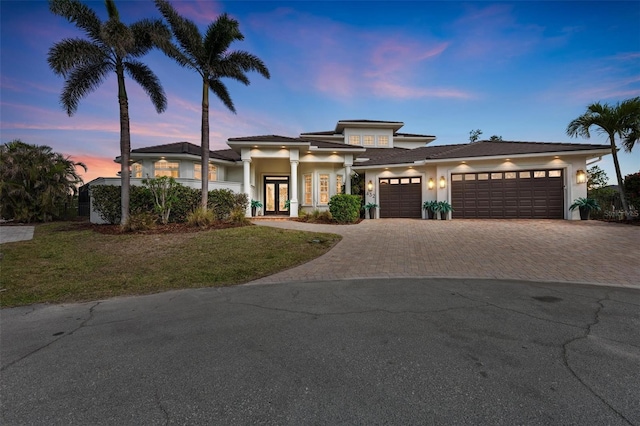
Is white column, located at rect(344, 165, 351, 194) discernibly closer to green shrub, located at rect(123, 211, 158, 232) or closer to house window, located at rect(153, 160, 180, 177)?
house window, located at rect(153, 160, 180, 177)

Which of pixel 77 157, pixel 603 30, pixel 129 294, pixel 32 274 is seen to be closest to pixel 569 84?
pixel 603 30

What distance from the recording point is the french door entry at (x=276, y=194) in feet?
70.6

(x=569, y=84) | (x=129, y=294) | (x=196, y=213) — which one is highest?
(x=569, y=84)

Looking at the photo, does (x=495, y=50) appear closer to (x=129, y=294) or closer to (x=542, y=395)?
(x=542, y=395)

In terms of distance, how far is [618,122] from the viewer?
44.1 ft

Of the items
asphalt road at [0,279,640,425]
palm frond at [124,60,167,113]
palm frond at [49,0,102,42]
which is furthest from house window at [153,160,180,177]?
asphalt road at [0,279,640,425]

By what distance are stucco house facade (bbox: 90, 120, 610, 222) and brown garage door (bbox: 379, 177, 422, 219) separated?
6 centimetres

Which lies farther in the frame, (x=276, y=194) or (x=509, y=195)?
(x=276, y=194)

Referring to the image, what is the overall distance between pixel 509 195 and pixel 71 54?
21.8 m

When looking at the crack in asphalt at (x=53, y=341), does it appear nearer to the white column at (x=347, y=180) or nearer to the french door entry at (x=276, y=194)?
the white column at (x=347, y=180)

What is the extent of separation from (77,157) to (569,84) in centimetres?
3331

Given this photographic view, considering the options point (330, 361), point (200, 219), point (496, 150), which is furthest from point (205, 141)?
point (496, 150)

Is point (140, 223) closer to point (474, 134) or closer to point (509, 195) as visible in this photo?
point (509, 195)

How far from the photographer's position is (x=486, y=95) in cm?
2233
